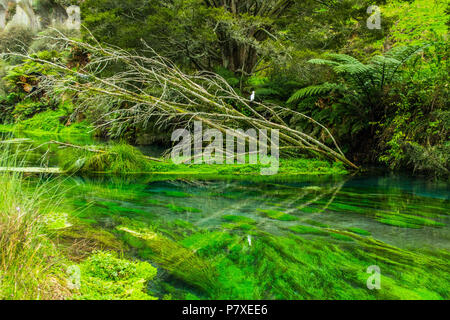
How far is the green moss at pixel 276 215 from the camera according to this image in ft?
10.6

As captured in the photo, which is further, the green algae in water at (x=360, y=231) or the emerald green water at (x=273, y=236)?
the green algae in water at (x=360, y=231)

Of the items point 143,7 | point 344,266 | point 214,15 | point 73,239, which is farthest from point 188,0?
point 344,266

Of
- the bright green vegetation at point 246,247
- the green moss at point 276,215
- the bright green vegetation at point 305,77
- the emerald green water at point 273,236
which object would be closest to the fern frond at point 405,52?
the bright green vegetation at point 305,77

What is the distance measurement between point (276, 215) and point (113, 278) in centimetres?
177

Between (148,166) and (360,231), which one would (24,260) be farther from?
(148,166)

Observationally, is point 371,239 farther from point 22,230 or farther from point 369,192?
point 22,230

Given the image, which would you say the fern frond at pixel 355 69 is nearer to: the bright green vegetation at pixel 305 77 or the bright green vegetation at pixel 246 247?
the bright green vegetation at pixel 305 77

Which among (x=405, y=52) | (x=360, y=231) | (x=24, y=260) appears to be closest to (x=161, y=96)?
(x=360, y=231)

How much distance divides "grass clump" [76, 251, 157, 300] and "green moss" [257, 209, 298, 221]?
4.82 feet

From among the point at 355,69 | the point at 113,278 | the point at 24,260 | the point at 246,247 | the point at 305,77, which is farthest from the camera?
the point at 305,77

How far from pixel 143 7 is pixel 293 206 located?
22.9 ft

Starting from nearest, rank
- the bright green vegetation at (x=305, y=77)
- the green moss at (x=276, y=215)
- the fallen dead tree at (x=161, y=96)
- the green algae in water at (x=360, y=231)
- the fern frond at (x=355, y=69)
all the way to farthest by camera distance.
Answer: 1. the green algae in water at (x=360, y=231)
2. the green moss at (x=276, y=215)
3. the fallen dead tree at (x=161, y=96)
4. the bright green vegetation at (x=305, y=77)
5. the fern frond at (x=355, y=69)

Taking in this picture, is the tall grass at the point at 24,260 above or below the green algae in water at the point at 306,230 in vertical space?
above

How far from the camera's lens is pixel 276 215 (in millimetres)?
3346
